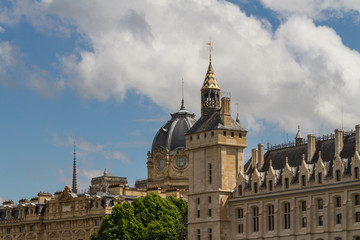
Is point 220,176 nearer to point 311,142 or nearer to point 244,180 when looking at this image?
point 244,180

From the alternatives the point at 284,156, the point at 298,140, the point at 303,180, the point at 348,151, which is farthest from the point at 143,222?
the point at 348,151

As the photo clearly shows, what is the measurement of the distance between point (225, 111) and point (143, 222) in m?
29.2

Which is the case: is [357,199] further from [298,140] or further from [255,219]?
[298,140]

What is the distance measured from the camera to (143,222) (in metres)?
164

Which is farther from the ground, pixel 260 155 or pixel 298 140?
pixel 298 140

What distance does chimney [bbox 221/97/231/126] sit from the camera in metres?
147

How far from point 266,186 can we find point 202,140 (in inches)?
573

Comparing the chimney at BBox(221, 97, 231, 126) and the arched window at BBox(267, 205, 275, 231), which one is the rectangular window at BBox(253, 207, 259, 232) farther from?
the chimney at BBox(221, 97, 231, 126)

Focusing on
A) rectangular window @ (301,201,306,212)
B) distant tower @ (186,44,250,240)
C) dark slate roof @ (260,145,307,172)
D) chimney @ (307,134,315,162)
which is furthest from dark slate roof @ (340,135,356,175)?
distant tower @ (186,44,250,240)

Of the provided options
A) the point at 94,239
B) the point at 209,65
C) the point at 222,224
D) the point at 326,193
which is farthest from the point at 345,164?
the point at 94,239

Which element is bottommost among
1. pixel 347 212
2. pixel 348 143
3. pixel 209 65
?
pixel 347 212

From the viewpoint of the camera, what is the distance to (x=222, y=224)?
469 ft

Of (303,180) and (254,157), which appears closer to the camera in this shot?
(303,180)

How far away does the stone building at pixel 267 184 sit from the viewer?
416 feet
